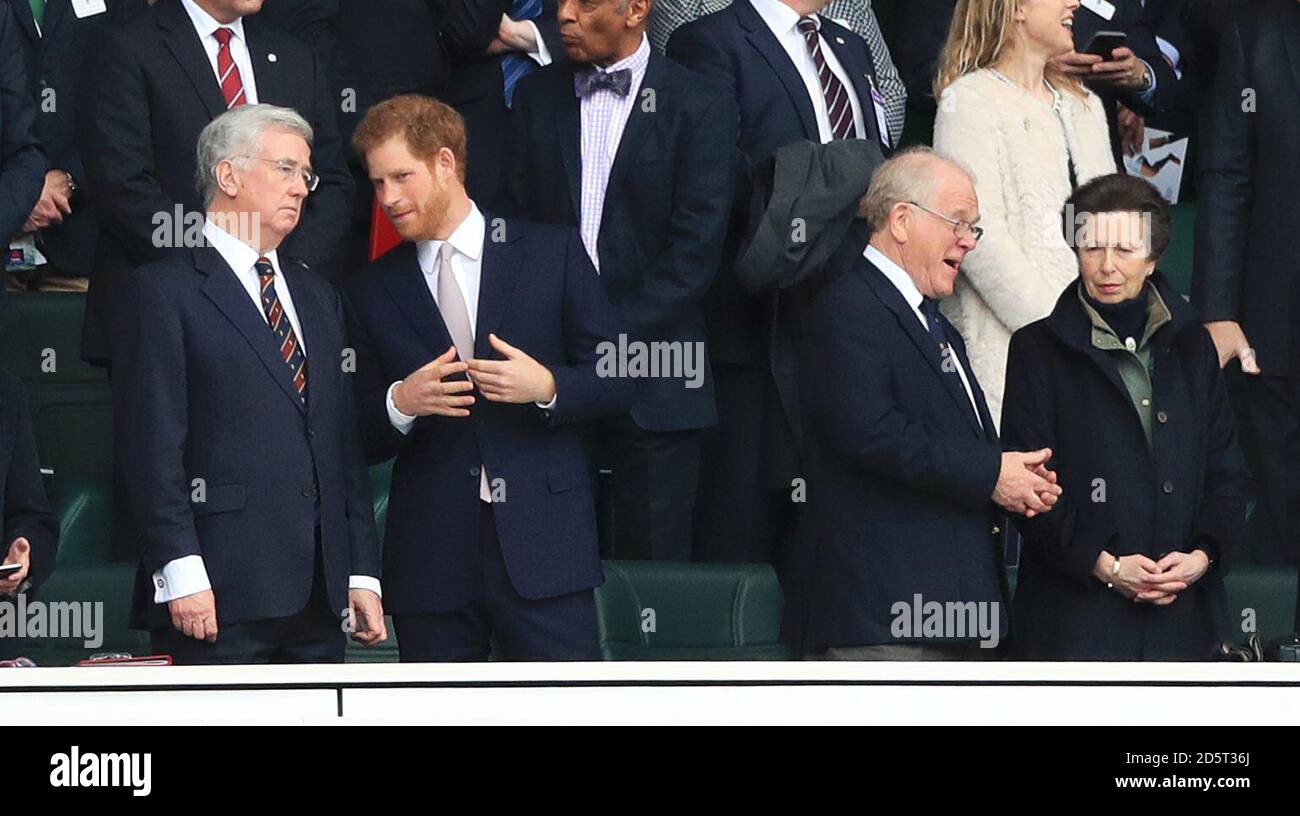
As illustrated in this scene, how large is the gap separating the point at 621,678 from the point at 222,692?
84 centimetres

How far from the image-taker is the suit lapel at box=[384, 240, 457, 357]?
5500 millimetres

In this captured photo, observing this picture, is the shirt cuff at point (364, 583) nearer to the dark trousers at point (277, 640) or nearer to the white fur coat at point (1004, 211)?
the dark trousers at point (277, 640)

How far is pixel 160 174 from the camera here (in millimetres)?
5684

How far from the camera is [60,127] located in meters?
6.11

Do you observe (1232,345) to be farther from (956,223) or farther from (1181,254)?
(956,223)

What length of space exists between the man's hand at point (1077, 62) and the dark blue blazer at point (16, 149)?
2.33 m

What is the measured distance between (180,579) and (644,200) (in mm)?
1397

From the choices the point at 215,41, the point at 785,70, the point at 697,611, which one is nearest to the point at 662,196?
the point at 785,70

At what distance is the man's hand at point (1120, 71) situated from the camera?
6301 millimetres

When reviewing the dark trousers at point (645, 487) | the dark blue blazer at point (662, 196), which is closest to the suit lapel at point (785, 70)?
the dark blue blazer at point (662, 196)

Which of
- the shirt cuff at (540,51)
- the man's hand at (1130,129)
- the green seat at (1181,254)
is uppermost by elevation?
the shirt cuff at (540,51)

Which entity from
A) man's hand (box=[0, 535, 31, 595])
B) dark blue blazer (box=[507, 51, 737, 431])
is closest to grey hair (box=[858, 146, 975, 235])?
dark blue blazer (box=[507, 51, 737, 431])

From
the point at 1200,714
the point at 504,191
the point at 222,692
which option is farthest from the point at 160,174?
the point at 1200,714
